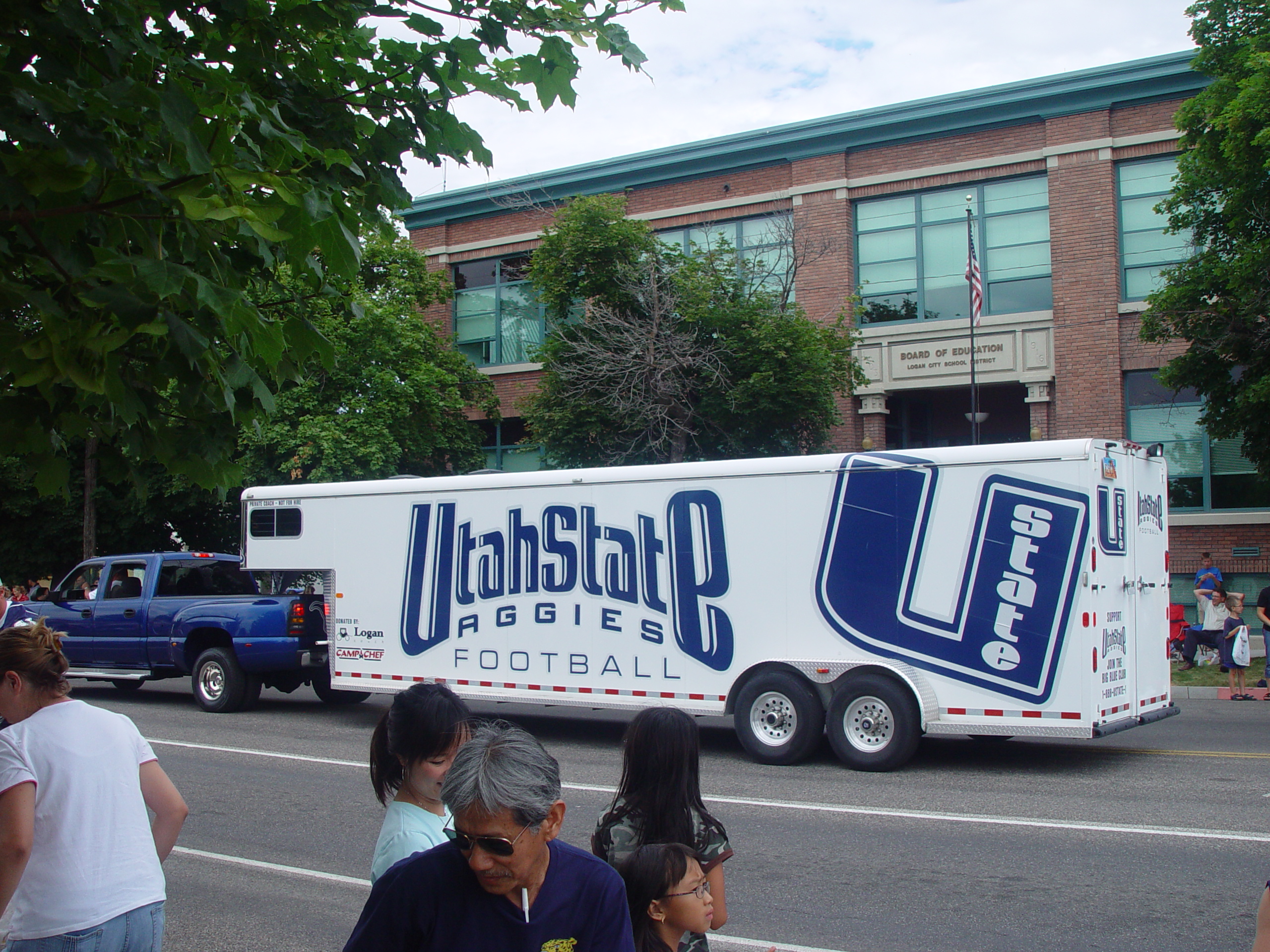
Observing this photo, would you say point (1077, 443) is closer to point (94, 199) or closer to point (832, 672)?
point (832, 672)

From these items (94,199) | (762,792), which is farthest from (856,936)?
(94,199)

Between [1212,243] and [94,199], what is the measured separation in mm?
17843

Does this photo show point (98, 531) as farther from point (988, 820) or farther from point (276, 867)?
point (988, 820)

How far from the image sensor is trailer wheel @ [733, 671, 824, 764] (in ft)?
36.0

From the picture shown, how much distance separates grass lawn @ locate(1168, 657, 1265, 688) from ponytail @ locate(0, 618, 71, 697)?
15.6 metres

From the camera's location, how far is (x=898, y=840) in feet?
25.9

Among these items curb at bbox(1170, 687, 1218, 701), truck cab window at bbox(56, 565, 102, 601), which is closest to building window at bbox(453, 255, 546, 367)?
truck cab window at bbox(56, 565, 102, 601)

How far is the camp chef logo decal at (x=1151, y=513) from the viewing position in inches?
432

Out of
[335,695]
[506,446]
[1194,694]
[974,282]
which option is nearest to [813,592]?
[1194,694]

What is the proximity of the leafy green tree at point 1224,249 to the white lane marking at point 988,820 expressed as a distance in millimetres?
9905

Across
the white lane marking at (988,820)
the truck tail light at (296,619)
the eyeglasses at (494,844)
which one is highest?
the eyeglasses at (494,844)

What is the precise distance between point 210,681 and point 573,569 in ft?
21.1

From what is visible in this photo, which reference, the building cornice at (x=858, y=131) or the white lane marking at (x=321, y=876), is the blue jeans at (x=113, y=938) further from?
the building cornice at (x=858, y=131)

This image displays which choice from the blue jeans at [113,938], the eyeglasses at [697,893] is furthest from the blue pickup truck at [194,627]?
the eyeglasses at [697,893]
